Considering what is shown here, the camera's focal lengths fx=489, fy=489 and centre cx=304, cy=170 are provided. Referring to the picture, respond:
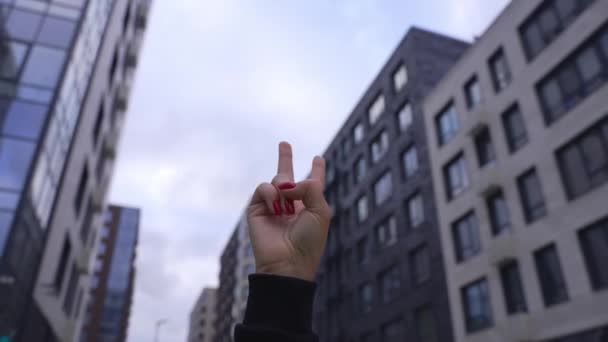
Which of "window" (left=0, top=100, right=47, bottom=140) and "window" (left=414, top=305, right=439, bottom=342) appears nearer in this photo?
"window" (left=0, top=100, right=47, bottom=140)

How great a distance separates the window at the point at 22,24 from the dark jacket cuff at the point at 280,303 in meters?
19.4

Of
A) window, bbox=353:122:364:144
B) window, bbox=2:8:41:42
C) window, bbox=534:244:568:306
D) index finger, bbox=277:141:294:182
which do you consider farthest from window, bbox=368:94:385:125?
index finger, bbox=277:141:294:182

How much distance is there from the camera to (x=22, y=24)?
60.1 ft

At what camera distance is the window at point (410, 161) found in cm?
3145

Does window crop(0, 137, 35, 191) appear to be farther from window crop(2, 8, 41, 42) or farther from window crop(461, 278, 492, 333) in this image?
window crop(461, 278, 492, 333)

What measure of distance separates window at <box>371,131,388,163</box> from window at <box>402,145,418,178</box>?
294cm

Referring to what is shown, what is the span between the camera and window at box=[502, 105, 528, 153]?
2205 cm

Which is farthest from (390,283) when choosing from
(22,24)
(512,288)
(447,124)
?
(22,24)

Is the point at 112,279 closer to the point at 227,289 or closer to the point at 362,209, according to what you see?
the point at 227,289

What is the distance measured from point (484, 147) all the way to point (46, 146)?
1969 cm

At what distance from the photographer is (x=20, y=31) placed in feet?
59.6

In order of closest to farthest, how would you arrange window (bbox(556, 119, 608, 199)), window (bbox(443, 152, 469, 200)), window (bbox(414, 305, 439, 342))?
1. window (bbox(556, 119, 608, 199))
2. window (bbox(443, 152, 469, 200))
3. window (bbox(414, 305, 439, 342))

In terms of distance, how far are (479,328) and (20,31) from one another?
22757mm

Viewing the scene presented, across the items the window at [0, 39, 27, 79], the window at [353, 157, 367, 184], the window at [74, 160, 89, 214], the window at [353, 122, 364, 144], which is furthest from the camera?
the window at [353, 122, 364, 144]
